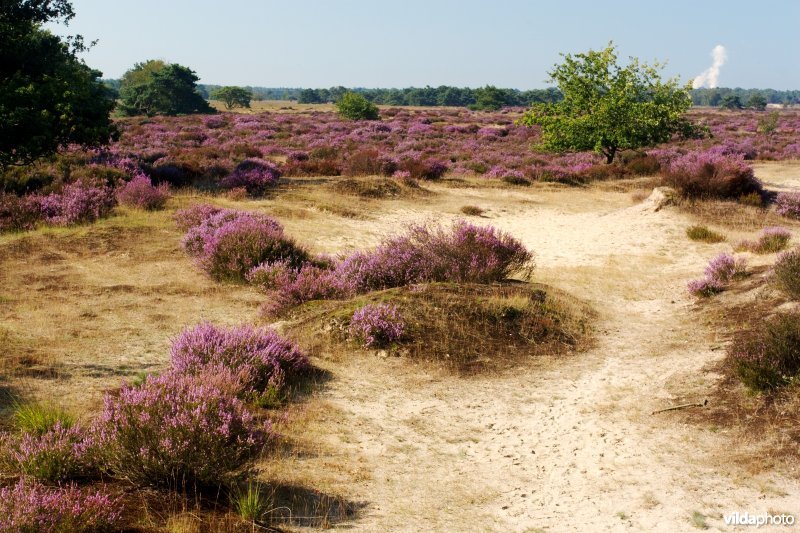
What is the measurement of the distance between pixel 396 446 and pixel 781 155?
3800cm

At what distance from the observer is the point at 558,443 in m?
6.07

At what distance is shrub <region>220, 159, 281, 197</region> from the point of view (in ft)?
66.4

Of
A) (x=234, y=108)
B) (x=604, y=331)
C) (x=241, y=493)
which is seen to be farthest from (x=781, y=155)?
(x=234, y=108)

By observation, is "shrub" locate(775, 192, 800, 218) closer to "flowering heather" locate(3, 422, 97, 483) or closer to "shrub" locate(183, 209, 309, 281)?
"shrub" locate(183, 209, 309, 281)

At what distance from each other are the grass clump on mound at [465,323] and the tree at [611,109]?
58.7 ft

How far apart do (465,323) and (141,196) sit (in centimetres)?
1173

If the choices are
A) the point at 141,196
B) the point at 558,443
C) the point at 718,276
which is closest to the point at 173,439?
the point at 558,443

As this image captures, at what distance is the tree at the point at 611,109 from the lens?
Answer: 999 inches

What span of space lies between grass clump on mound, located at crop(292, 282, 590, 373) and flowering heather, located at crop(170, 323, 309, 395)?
3.84 ft

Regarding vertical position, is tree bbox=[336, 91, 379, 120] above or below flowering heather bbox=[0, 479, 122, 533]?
above

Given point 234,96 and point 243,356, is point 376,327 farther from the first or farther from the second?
point 234,96

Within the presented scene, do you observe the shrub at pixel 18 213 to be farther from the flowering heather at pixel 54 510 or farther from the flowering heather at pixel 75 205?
the flowering heather at pixel 54 510

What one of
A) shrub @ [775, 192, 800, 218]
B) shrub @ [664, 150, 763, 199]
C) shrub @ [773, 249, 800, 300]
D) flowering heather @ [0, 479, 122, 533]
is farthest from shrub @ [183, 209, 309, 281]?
shrub @ [775, 192, 800, 218]

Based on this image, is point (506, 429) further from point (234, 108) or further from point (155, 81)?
point (234, 108)
